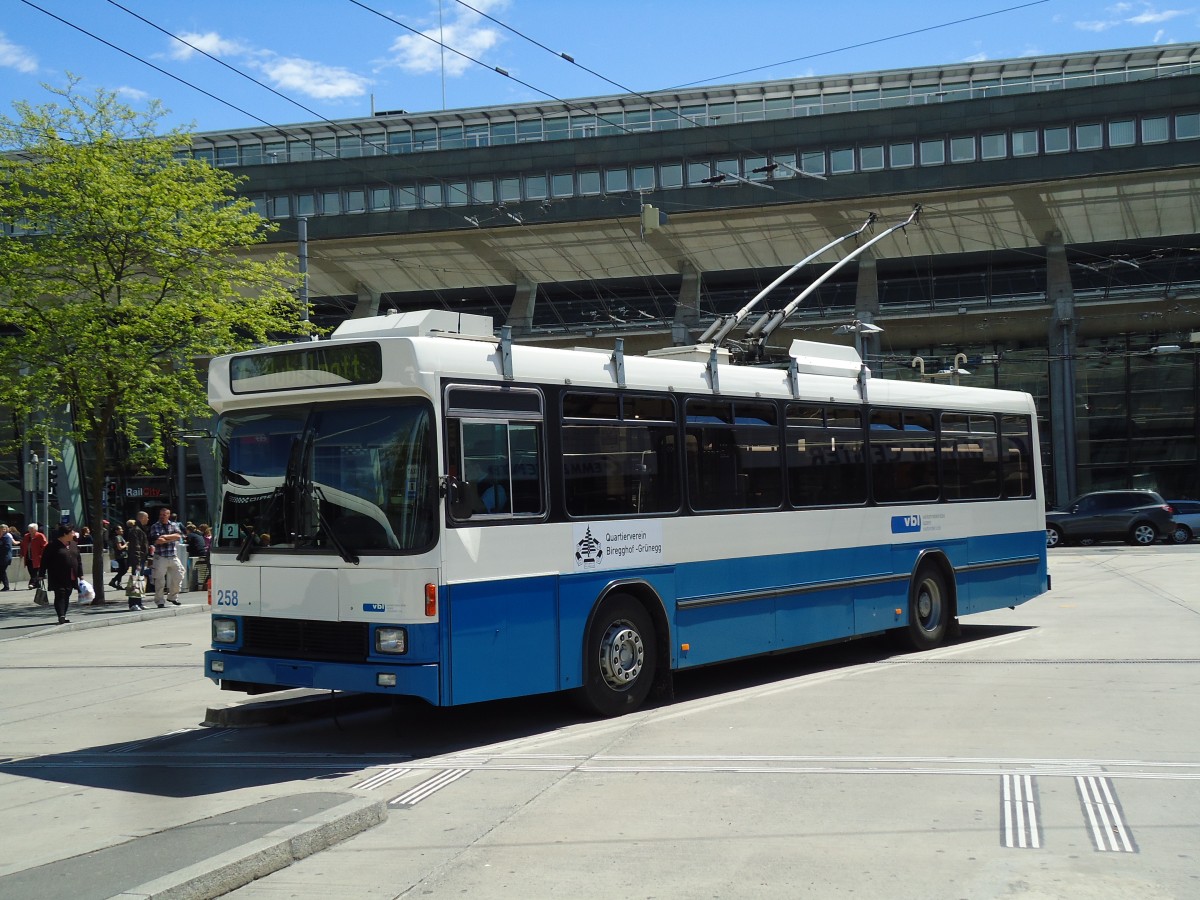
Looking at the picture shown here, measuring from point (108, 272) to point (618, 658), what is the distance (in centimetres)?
1875

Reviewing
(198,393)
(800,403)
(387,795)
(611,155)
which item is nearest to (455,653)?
(387,795)

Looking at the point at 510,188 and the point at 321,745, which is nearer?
the point at 321,745

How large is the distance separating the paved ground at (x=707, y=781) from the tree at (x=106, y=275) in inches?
495

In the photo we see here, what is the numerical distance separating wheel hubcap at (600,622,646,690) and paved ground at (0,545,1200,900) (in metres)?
0.34

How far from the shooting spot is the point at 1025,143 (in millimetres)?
43062

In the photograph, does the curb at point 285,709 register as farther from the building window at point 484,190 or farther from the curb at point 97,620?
the building window at point 484,190

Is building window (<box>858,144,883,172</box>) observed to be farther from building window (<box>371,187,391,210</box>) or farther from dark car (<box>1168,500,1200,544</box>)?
building window (<box>371,187,391,210</box>)

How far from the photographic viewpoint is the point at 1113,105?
42531 mm

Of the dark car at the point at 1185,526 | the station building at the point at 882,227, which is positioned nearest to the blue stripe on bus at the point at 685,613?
the dark car at the point at 1185,526

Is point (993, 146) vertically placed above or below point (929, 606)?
above

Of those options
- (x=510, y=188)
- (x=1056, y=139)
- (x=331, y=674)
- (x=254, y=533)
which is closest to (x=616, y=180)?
(x=510, y=188)

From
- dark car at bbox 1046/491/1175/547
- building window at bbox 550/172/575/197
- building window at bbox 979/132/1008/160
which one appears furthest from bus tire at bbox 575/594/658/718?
building window at bbox 550/172/575/197

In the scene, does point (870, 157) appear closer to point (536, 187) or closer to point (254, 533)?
point (536, 187)

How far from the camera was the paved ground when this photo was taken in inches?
233
